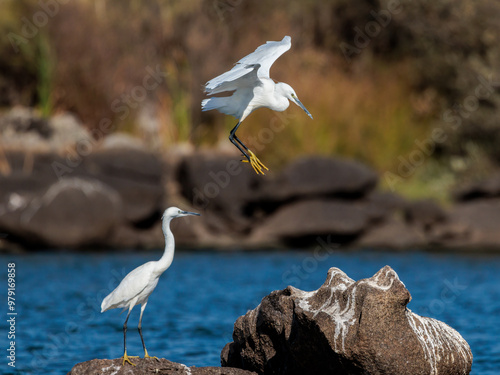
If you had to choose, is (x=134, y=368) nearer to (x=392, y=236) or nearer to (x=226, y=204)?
(x=226, y=204)

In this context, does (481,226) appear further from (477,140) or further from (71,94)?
(71,94)

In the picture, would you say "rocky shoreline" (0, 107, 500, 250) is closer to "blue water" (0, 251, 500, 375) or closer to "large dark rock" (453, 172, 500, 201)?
"large dark rock" (453, 172, 500, 201)

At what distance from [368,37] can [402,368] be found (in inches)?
868

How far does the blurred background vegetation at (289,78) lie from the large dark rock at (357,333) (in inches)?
598

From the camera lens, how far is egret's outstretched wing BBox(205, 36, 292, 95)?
28.0ft

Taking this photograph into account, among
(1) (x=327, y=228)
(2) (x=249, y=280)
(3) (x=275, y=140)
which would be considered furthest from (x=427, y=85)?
(2) (x=249, y=280)

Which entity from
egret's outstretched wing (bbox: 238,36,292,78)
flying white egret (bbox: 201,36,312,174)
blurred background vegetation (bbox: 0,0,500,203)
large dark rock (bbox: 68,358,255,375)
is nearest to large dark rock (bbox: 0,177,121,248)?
blurred background vegetation (bbox: 0,0,500,203)

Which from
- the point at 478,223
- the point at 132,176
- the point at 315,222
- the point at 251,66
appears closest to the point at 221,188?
the point at 132,176

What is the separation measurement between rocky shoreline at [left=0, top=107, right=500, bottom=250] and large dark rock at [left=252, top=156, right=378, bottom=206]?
0.9 inches

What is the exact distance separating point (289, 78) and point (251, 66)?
16.0m

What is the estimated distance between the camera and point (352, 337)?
7.64 metres

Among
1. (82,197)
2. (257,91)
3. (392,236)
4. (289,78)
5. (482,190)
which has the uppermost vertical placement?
(289,78)

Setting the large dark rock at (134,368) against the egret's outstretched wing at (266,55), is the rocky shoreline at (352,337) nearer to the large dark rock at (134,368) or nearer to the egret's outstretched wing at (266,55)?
the large dark rock at (134,368)

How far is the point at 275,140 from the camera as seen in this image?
78.3 ft
